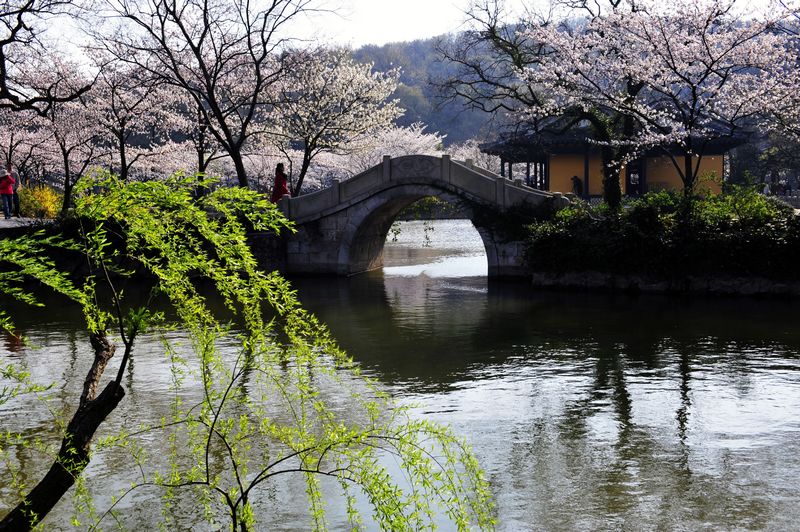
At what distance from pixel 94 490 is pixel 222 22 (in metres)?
20.8

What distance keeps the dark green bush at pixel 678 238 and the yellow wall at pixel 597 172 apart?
1819cm

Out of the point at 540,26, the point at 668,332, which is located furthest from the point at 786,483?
the point at 540,26

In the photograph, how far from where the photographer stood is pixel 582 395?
11.0 m

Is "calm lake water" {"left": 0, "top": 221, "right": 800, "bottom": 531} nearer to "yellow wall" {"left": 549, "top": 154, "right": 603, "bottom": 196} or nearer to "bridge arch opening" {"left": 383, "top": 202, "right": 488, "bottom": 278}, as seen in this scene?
"bridge arch opening" {"left": 383, "top": 202, "right": 488, "bottom": 278}

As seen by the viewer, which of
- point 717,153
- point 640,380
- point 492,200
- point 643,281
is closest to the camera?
point 640,380

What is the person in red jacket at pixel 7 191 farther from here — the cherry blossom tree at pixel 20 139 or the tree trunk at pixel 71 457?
the tree trunk at pixel 71 457

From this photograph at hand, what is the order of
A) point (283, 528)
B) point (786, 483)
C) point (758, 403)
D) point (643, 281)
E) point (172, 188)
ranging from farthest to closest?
point (643, 281) → point (758, 403) → point (786, 483) → point (283, 528) → point (172, 188)

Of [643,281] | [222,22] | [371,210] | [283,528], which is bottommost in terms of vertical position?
[283,528]

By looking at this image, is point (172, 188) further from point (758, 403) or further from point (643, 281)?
point (643, 281)

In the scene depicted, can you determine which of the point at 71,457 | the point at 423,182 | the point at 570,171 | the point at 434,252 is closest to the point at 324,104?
the point at 434,252

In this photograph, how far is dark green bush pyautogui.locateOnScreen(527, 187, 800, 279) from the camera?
752 inches

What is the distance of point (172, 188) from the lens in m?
5.39

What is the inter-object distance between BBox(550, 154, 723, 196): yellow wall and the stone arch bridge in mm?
16544

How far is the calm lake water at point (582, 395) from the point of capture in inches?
292
